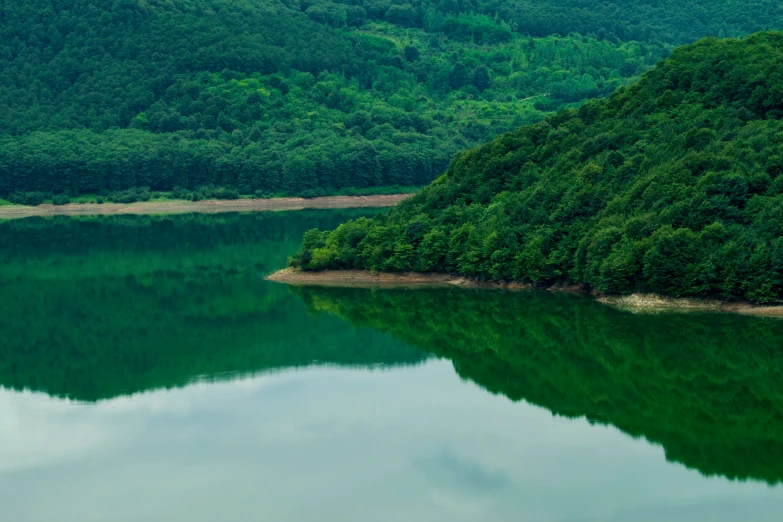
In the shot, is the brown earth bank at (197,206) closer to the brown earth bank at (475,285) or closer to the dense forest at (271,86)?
the dense forest at (271,86)

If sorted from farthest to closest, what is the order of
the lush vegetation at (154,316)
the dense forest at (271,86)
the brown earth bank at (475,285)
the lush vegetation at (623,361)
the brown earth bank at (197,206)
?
the dense forest at (271,86)
the brown earth bank at (197,206)
the brown earth bank at (475,285)
the lush vegetation at (154,316)
the lush vegetation at (623,361)

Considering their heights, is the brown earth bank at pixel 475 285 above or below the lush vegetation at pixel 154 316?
above

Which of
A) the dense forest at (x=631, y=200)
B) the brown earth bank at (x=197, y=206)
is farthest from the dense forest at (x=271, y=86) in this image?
the dense forest at (x=631, y=200)

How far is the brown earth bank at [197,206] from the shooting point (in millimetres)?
127875

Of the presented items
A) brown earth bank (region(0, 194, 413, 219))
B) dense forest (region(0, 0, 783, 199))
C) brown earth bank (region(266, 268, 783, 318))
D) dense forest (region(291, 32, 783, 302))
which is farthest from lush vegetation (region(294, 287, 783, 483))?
dense forest (region(0, 0, 783, 199))

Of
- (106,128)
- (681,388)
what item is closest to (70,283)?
(681,388)

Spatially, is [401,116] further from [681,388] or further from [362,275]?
[681,388]

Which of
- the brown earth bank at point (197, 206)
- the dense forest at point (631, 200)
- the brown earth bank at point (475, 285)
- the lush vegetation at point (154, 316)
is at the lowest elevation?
the brown earth bank at point (197, 206)

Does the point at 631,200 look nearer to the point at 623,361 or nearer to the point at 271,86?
the point at 623,361

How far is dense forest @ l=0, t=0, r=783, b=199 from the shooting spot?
135250 millimetres

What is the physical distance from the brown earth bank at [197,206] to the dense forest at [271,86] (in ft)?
6.45

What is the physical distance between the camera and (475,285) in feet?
218

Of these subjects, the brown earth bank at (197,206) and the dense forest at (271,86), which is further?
the dense forest at (271,86)

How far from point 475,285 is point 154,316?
16285mm
